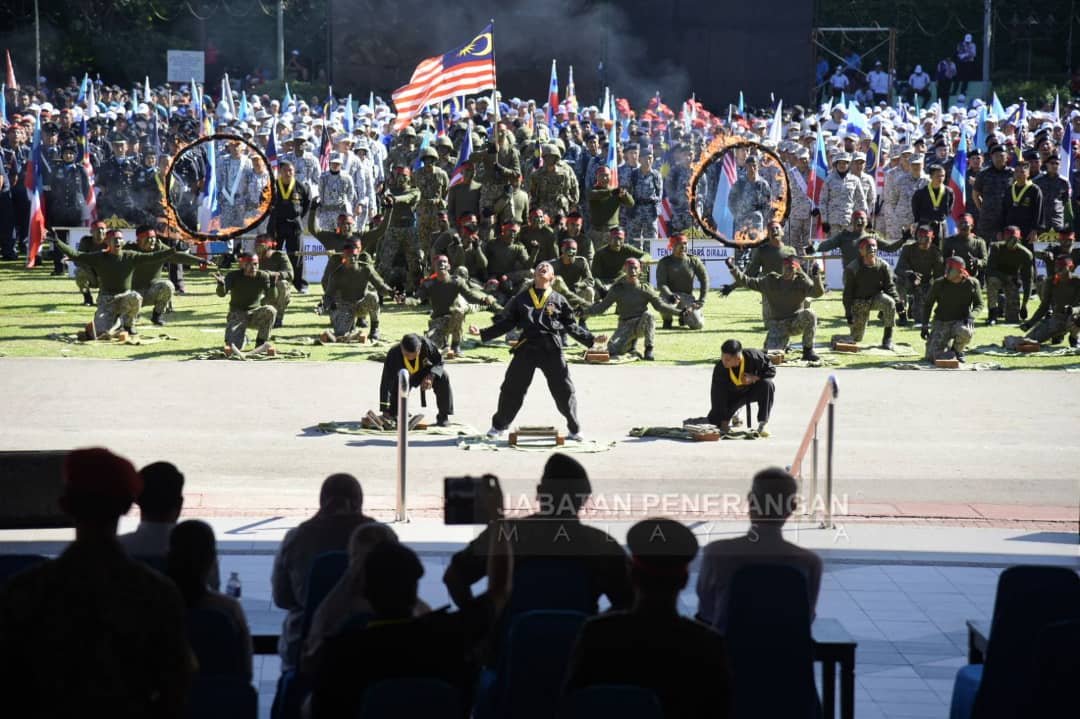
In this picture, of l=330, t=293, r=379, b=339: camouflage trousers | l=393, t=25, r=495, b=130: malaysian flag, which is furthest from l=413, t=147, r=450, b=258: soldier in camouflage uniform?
Result: l=330, t=293, r=379, b=339: camouflage trousers

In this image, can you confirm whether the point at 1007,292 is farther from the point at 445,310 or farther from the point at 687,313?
the point at 445,310

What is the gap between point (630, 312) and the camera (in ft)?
69.7

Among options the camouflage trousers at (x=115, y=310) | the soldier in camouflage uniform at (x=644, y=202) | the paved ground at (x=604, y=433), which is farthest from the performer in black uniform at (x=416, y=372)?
the soldier in camouflage uniform at (x=644, y=202)

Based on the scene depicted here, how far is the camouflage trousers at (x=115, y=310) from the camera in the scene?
2167 centimetres

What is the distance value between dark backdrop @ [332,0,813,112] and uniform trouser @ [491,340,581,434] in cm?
2776

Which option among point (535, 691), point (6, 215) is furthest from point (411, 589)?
point (6, 215)

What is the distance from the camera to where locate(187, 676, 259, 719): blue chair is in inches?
208

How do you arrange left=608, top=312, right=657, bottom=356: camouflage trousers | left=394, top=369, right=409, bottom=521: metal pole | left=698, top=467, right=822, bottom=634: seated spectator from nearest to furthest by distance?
1. left=698, top=467, right=822, bottom=634: seated spectator
2. left=394, top=369, right=409, bottom=521: metal pole
3. left=608, top=312, right=657, bottom=356: camouflage trousers

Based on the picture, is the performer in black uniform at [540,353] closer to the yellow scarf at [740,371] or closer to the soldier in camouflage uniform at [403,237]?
the yellow scarf at [740,371]

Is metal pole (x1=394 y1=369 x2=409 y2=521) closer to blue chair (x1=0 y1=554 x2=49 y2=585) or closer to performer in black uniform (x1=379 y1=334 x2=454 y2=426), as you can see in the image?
performer in black uniform (x1=379 y1=334 x2=454 y2=426)

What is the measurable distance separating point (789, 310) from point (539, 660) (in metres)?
15.6

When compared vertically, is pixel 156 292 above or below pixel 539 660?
above

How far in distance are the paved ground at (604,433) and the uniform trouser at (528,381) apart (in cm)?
53

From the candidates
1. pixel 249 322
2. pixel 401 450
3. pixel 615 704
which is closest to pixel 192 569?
pixel 615 704
